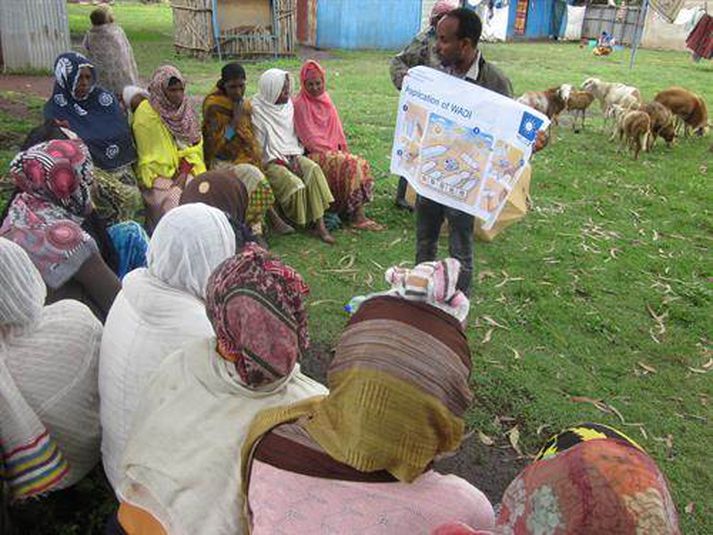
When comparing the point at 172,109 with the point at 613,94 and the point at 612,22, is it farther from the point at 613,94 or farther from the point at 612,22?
the point at 612,22

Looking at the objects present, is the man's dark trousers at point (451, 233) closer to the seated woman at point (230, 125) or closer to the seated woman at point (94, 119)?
the seated woman at point (230, 125)

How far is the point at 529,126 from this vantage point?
358 cm

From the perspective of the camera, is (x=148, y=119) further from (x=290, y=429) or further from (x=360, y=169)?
(x=290, y=429)

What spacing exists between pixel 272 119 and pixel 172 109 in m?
1.06

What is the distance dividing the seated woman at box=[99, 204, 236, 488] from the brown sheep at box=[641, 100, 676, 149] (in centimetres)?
975

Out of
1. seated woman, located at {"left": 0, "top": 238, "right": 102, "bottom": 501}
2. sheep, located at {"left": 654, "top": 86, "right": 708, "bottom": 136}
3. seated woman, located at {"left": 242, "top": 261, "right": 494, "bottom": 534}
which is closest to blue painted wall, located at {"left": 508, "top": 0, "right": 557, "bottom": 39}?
sheep, located at {"left": 654, "top": 86, "right": 708, "bottom": 136}

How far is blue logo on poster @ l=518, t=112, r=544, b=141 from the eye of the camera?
140 inches

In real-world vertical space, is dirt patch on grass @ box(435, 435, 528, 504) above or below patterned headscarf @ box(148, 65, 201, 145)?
below

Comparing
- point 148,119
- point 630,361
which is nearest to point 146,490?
point 630,361

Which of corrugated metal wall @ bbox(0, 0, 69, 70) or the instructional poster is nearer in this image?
the instructional poster

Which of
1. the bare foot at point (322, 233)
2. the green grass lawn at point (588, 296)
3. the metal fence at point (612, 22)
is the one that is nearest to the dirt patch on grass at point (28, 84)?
the green grass lawn at point (588, 296)

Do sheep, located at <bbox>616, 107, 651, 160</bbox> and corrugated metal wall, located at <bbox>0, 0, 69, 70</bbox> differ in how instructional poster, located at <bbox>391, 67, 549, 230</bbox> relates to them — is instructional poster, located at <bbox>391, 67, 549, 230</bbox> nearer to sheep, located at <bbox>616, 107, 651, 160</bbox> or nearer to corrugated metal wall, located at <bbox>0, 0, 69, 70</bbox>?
sheep, located at <bbox>616, 107, 651, 160</bbox>

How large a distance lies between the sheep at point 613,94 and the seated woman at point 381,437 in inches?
429

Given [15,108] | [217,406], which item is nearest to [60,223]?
[217,406]
